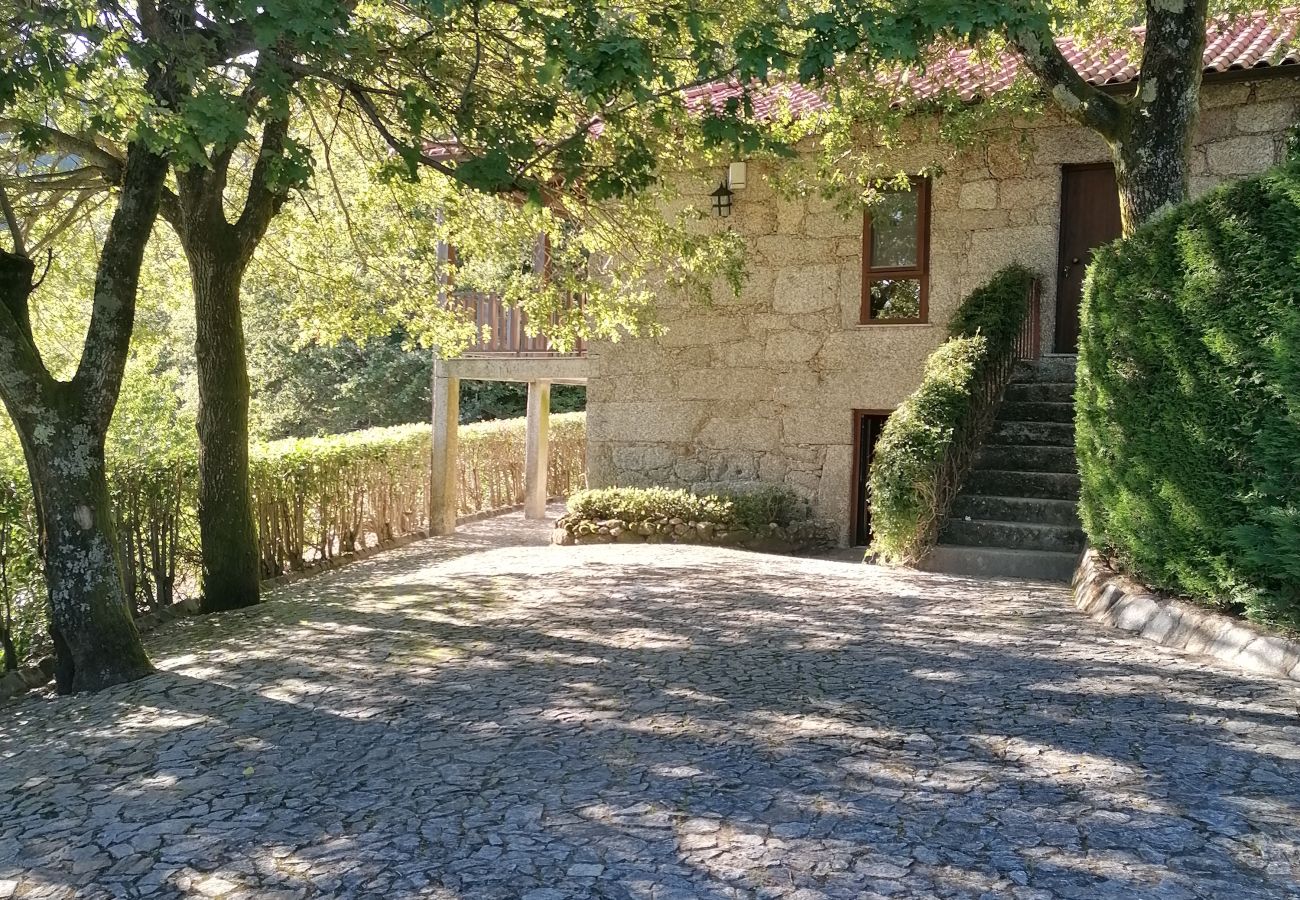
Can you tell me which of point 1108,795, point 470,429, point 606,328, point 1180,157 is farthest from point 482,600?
point 470,429

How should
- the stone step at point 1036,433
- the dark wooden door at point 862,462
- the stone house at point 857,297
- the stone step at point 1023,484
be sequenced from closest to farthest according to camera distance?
the stone step at point 1023,484 → the stone step at point 1036,433 → the stone house at point 857,297 → the dark wooden door at point 862,462

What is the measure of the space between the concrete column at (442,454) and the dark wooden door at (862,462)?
21.5ft

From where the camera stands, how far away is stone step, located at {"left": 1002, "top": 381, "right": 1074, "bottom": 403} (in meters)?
11.1

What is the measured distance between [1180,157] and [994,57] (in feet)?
6.76

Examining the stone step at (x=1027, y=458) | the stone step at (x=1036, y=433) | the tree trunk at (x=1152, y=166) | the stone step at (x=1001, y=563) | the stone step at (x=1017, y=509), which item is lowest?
the stone step at (x=1001, y=563)

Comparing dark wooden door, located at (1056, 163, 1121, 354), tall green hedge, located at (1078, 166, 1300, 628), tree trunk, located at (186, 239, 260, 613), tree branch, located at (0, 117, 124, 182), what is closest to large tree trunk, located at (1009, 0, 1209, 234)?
tall green hedge, located at (1078, 166, 1300, 628)

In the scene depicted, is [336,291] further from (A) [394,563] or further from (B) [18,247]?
(B) [18,247]

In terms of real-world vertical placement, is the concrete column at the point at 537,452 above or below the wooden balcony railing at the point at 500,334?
below

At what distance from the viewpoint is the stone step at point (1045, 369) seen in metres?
11.4

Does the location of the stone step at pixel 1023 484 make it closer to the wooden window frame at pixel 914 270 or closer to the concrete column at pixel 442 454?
the wooden window frame at pixel 914 270

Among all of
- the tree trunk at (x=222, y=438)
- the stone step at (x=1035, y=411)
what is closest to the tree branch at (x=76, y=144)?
the tree trunk at (x=222, y=438)

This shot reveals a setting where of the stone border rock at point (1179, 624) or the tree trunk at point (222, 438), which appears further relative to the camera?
the tree trunk at point (222, 438)

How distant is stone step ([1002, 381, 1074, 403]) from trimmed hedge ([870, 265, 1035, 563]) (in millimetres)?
491

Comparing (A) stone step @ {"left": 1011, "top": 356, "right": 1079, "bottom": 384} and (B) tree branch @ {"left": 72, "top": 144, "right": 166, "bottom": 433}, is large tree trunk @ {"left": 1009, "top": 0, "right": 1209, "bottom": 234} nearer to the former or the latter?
(A) stone step @ {"left": 1011, "top": 356, "right": 1079, "bottom": 384}
